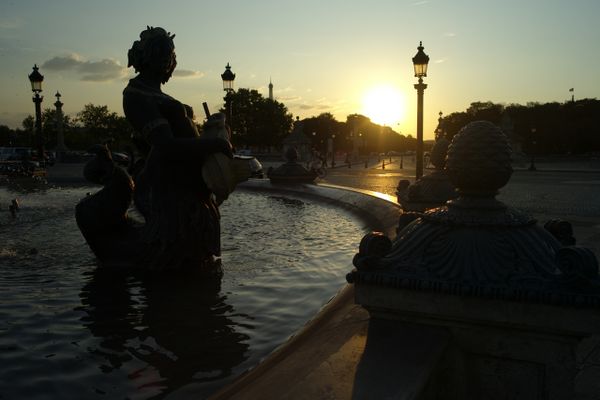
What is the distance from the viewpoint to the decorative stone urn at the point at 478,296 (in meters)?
2.07

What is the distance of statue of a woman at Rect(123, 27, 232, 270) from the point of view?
198 inches

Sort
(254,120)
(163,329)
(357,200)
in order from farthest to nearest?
(254,120) < (357,200) < (163,329)

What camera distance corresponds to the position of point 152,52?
5129 mm

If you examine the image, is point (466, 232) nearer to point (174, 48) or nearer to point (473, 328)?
point (473, 328)

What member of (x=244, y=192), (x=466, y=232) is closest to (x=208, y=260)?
(x=466, y=232)

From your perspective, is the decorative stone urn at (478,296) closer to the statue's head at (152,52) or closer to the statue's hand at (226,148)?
the statue's hand at (226,148)

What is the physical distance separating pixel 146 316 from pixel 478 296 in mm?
A: 2889

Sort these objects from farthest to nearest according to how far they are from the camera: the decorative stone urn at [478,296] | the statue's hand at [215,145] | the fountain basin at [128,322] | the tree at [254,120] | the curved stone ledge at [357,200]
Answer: the tree at [254,120] < the curved stone ledge at [357,200] < the statue's hand at [215,145] < the fountain basin at [128,322] < the decorative stone urn at [478,296]

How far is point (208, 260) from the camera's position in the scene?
5.57 metres

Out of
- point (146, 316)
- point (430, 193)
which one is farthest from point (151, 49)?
point (430, 193)

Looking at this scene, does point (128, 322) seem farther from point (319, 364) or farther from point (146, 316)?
point (319, 364)

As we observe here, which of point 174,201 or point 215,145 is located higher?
point 215,145

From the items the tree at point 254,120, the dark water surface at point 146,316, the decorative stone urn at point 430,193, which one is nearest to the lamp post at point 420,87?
the dark water surface at point 146,316

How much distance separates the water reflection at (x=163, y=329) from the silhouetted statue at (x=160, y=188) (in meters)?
0.28
